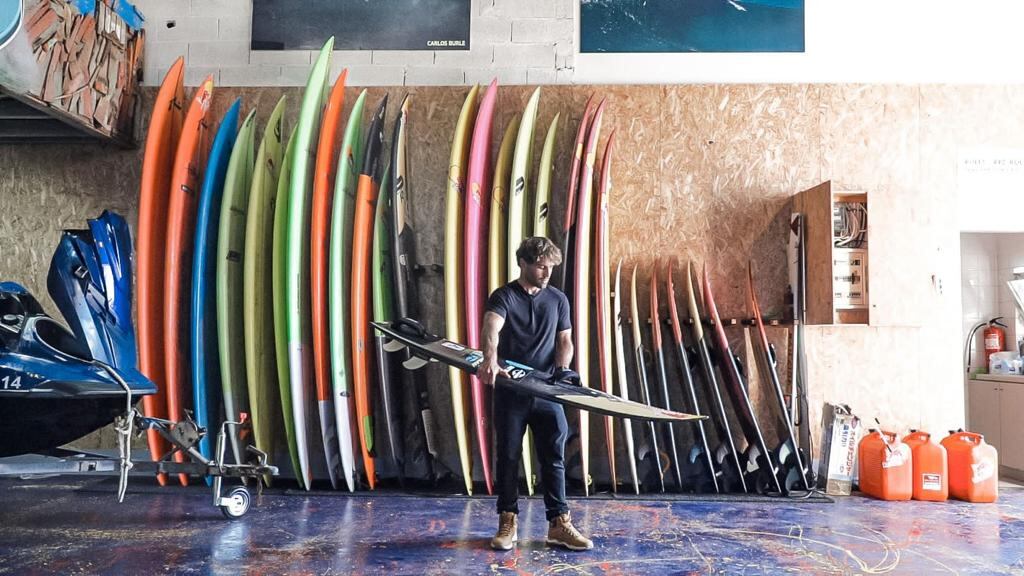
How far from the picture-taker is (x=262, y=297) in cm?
396

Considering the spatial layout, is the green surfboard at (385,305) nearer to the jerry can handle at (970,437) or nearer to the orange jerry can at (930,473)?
the orange jerry can at (930,473)

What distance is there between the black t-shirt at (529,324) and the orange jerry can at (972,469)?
246 centimetres

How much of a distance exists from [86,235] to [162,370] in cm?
101

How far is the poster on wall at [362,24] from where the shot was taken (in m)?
4.39

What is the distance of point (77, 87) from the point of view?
3.75 metres

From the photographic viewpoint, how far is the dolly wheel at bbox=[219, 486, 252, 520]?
3203 mm

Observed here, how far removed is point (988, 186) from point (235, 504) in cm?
436

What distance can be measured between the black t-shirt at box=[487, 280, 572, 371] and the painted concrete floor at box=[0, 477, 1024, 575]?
73cm

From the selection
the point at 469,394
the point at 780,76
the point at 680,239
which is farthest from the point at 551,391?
the point at 780,76

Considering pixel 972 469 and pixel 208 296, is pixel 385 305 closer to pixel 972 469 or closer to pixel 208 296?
pixel 208 296

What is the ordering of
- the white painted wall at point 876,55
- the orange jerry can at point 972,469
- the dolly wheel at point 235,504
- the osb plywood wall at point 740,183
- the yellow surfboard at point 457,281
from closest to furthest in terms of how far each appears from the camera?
the dolly wheel at point 235,504 → the orange jerry can at point 972,469 → the yellow surfboard at point 457,281 → the osb plywood wall at point 740,183 → the white painted wall at point 876,55

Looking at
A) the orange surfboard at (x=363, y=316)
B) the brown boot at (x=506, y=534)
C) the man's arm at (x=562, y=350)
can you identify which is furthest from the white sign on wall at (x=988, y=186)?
the orange surfboard at (x=363, y=316)

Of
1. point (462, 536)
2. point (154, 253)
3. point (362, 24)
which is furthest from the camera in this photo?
point (362, 24)

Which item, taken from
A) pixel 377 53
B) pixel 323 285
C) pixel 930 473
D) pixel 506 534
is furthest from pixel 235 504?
pixel 930 473
